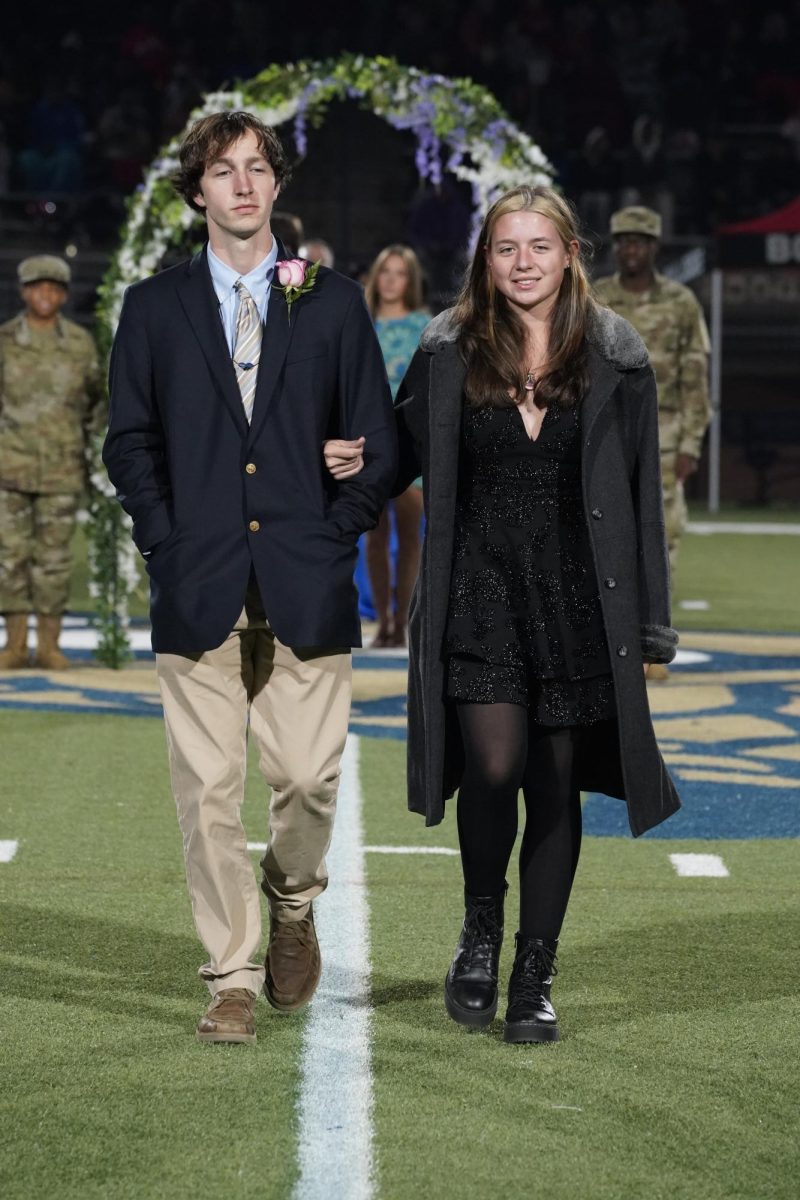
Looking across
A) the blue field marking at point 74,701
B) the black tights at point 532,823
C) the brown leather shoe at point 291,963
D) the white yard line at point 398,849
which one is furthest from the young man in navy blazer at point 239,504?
the blue field marking at point 74,701

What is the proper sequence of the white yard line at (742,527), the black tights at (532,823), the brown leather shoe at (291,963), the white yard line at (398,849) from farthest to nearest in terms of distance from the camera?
the white yard line at (742,527) < the white yard line at (398,849) < the brown leather shoe at (291,963) < the black tights at (532,823)

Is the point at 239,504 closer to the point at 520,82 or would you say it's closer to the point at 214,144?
the point at 214,144

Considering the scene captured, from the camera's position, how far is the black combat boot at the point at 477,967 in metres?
4.60

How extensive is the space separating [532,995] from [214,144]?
1.89 meters

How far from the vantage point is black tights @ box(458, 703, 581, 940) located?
457cm

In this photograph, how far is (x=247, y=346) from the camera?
4574 mm

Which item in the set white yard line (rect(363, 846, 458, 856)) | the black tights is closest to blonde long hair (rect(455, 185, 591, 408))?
the black tights

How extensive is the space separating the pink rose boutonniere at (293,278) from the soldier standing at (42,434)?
20.9 feet

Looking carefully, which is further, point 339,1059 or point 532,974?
point 532,974

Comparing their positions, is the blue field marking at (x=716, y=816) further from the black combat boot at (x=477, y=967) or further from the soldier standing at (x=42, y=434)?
the soldier standing at (x=42, y=434)

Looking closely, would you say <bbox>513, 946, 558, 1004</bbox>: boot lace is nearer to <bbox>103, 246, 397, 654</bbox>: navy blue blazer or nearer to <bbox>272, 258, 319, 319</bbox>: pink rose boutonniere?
<bbox>103, 246, 397, 654</bbox>: navy blue blazer

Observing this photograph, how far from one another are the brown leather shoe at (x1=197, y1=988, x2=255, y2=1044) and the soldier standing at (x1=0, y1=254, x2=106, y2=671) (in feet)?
21.6

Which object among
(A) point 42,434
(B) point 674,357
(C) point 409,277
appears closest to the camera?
(A) point 42,434

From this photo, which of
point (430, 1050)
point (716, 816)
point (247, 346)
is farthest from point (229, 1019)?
point (716, 816)
